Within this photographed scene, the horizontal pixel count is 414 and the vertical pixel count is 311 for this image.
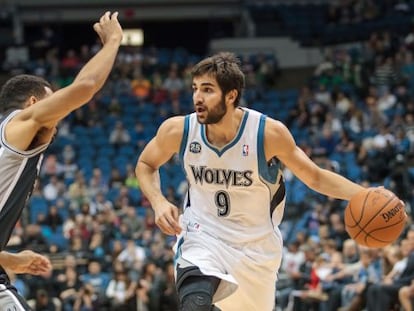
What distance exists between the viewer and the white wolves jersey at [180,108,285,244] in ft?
19.0

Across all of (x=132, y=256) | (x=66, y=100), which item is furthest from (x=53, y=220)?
(x=66, y=100)

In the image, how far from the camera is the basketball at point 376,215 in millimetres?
5938

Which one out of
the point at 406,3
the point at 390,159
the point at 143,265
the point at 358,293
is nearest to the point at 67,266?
the point at 143,265

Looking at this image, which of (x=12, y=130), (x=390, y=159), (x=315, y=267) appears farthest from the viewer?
(x=390, y=159)

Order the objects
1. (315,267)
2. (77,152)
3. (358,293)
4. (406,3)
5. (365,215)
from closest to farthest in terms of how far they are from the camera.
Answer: (365,215) < (358,293) < (315,267) < (77,152) < (406,3)

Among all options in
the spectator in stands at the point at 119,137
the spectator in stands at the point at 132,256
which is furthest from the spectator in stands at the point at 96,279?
the spectator in stands at the point at 119,137

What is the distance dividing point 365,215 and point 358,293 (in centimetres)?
610

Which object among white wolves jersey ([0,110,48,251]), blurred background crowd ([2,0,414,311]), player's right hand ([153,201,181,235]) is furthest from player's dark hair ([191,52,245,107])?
blurred background crowd ([2,0,414,311])

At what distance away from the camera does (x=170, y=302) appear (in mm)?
13578

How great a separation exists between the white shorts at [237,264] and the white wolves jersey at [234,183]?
0.06 m

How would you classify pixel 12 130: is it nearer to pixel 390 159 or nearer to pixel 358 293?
pixel 358 293

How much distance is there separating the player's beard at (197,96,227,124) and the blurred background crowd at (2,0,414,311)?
6.34m

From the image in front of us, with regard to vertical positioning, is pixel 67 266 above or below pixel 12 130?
below

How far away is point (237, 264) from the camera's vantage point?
573cm
